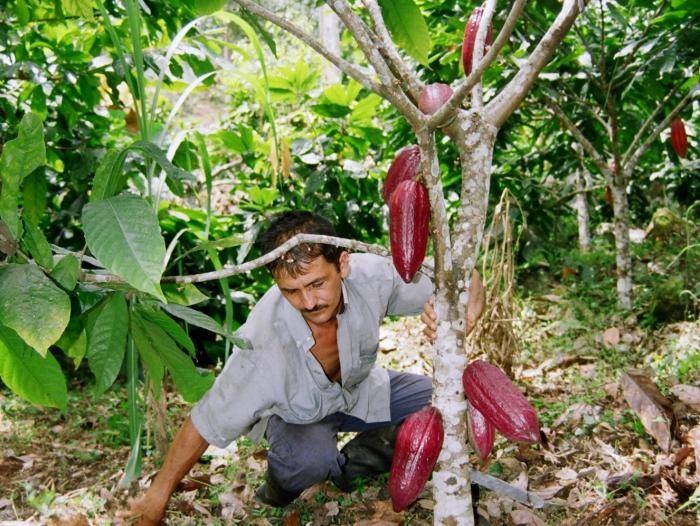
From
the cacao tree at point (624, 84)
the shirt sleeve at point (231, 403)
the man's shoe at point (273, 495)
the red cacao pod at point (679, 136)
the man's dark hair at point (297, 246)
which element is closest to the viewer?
the man's dark hair at point (297, 246)

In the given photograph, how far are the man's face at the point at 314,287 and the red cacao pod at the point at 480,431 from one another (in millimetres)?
632

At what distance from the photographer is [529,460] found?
195 centimetres

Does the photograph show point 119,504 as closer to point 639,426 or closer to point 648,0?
point 639,426

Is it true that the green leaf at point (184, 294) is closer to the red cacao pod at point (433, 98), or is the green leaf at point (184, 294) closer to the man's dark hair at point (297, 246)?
the man's dark hair at point (297, 246)

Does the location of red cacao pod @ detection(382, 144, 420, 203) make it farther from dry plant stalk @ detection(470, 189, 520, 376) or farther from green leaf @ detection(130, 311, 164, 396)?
dry plant stalk @ detection(470, 189, 520, 376)

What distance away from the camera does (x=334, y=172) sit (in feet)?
10.3

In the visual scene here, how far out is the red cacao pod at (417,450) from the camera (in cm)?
110

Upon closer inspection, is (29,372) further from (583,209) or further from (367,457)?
(583,209)

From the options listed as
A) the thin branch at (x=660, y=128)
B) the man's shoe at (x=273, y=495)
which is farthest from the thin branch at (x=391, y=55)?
the thin branch at (x=660, y=128)

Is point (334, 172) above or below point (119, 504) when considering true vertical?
above

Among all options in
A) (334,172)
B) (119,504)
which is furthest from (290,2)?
(119,504)

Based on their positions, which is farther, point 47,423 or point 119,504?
point 47,423

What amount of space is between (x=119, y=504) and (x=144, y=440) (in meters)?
0.59

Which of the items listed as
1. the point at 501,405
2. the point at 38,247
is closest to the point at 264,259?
the point at 38,247
